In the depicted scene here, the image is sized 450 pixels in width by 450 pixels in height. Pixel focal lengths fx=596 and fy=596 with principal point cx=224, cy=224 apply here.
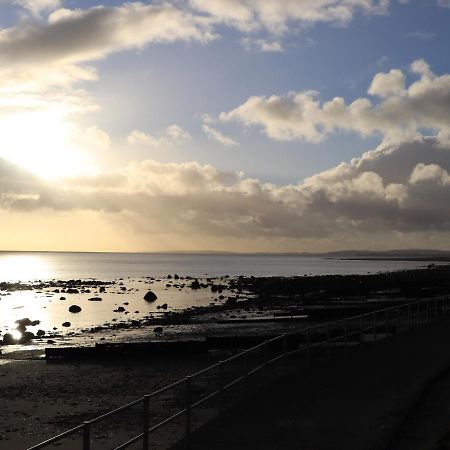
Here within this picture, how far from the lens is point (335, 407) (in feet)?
38.2

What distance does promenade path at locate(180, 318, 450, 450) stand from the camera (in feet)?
31.6

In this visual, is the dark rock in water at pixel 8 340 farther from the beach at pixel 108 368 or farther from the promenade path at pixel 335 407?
the promenade path at pixel 335 407

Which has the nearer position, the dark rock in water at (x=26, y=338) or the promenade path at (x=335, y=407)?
the promenade path at (x=335, y=407)

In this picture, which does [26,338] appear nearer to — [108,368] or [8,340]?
[8,340]

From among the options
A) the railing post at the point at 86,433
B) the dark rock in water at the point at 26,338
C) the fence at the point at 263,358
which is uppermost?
the railing post at the point at 86,433

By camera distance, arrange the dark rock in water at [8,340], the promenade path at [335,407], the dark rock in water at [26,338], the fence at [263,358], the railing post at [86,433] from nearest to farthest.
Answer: the railing post at [86,433] < the promenade path at [335,407] < the fence at [263,358] < the dark rock in water at [8,340] < the dark rock in water at [26,338]

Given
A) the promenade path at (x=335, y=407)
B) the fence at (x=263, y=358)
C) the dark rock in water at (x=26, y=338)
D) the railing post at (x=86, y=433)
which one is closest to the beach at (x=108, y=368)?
the dark rock in water at (x=26, y=338)

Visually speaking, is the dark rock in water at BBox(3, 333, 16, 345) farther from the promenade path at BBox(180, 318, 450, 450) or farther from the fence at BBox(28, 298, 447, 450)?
the promenade path at BBox(180, 318, 450, 450)

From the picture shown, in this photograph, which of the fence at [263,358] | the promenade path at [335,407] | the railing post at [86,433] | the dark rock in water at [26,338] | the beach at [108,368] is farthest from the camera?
the dark rock in water at [26,338]

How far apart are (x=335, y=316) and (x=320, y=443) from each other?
38.8 metres

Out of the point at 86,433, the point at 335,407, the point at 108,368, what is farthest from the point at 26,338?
the point at 86,433

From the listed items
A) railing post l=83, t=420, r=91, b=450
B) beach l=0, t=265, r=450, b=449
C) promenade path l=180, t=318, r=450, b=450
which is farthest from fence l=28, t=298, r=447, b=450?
railing post l=83, t=420, r=91, b=450

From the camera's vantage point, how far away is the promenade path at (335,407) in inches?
379

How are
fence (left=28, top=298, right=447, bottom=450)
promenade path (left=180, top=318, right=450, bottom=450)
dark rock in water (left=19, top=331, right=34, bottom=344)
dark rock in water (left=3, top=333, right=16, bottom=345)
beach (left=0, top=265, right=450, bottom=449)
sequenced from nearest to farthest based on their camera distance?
1. promenade path (left=180, top=318, right=450, bottom=450)
2. fence (left=28, top=298, right=447, bottom=450)
3. beach (left=0, top=265, right=450, bottom=449)
4. dark rock in water (left=3, top=333, right=16, bottom=345)
5. dark rock in water (left=19, top=331, right=34, bottom=344)
